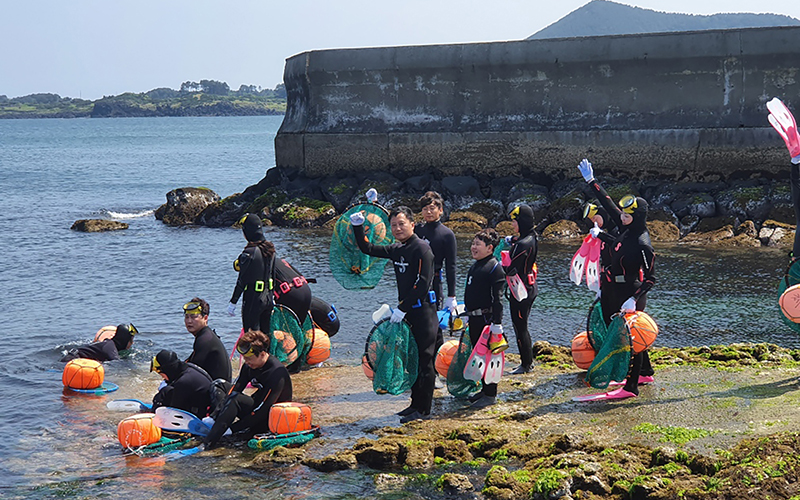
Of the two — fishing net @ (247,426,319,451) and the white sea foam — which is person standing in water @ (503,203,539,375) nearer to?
fishing net @ (247,426,319,451)

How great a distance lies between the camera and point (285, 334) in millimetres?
11188

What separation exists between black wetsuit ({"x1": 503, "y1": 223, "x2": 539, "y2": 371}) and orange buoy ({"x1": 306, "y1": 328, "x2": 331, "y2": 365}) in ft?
9.06

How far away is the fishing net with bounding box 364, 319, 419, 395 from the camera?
9.11 m

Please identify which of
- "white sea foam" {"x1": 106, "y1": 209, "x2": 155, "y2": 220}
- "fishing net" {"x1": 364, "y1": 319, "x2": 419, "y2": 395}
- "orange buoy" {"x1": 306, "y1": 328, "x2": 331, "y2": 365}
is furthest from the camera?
"white sea foam" {"x1": 106, "y1": 209, "x2": 155, "y2": 220}

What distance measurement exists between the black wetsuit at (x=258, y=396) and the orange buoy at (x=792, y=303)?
17.7 feet

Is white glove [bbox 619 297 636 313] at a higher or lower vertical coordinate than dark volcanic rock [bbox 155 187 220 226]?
higher

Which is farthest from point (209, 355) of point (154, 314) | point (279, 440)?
point (154, 314)

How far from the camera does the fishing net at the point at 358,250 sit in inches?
400

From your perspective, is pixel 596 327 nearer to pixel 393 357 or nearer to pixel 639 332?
pixel 639 332

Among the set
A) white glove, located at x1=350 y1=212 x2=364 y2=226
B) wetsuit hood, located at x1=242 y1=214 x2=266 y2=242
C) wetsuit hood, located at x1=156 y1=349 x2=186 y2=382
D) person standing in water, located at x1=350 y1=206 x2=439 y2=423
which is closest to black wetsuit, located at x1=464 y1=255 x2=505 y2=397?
person standing in water, located at x1=350 y1=206 x2=439 y2=423

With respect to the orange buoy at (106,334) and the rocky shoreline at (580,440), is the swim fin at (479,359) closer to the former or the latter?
the rocky shoreline at (580,440)

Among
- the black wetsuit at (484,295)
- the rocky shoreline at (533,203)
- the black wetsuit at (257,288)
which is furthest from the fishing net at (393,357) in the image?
the rocky shoreline at (533,203)

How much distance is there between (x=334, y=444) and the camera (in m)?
8.73

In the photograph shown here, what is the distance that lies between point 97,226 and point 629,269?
927 inches
